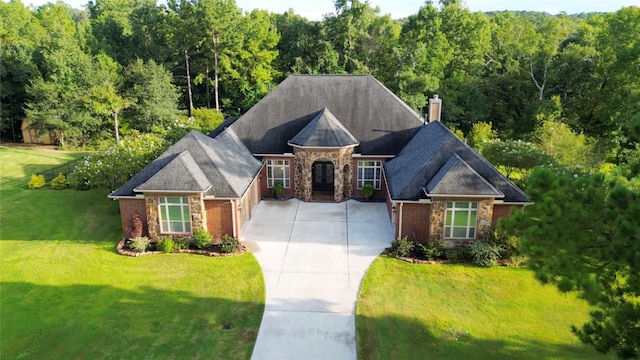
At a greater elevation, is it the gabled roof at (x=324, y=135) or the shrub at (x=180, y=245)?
the gabled roof at (x=324, y=135)

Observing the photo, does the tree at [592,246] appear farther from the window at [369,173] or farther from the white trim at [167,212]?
the window at [369,173]

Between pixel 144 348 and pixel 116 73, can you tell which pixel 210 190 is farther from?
pixel 116 73

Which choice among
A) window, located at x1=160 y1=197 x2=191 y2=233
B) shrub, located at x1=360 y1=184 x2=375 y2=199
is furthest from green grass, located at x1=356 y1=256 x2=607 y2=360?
window, located at x1=160 y1=197 x2=191 y2=233

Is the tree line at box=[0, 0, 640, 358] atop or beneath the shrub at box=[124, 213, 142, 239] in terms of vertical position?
atop

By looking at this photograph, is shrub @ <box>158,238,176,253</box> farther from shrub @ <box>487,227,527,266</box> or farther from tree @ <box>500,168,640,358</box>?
tree @ <box>500,168,640,358</box>

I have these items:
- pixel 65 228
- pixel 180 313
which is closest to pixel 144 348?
pixel 180 313

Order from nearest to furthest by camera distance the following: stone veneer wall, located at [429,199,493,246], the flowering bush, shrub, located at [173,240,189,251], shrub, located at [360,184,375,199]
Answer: stone veneer wall, located at [429,199,493,246], shrub, located at [173,240,189,251], the flowering bush, shrub, located at [360,184,375,199]

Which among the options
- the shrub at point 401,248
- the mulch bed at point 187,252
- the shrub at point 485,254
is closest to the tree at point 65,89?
the mulch bed at point 187,252
